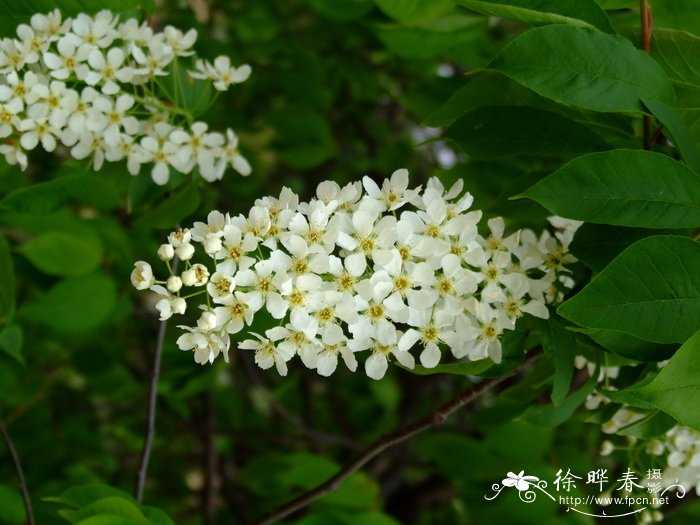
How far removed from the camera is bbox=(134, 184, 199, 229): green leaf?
3.69 feet

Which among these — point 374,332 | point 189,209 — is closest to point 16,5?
point 189,209

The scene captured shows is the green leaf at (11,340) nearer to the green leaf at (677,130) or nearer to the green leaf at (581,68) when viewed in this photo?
the green leaf at (581,68)

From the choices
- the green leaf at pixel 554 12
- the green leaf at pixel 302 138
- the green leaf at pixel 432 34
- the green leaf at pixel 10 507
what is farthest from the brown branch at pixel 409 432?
the green leaf at pixel 302 138

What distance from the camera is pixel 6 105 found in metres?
1.05

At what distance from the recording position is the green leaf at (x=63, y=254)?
1472 mm

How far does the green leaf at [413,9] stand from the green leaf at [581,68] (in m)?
0.55

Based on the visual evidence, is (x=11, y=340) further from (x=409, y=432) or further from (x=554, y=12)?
(x=554, y=12)

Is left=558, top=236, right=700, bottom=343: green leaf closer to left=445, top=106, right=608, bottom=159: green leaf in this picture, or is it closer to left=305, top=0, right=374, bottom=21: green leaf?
left=445, top=106, right=608, bottom=159: green leaf

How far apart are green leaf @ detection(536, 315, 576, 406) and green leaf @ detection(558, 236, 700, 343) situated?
Answer: 4.7 inches

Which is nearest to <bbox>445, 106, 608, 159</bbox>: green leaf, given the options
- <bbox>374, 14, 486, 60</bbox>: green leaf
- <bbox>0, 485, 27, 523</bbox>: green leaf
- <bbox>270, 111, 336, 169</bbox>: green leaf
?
<bbox>374, 14, 486, 60</bbox>: green leaf

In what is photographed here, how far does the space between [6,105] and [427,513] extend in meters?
1.67

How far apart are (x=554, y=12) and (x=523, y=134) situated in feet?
0.50

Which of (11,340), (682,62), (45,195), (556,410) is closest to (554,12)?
(682,62)

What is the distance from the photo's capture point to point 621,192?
31.8 inches
